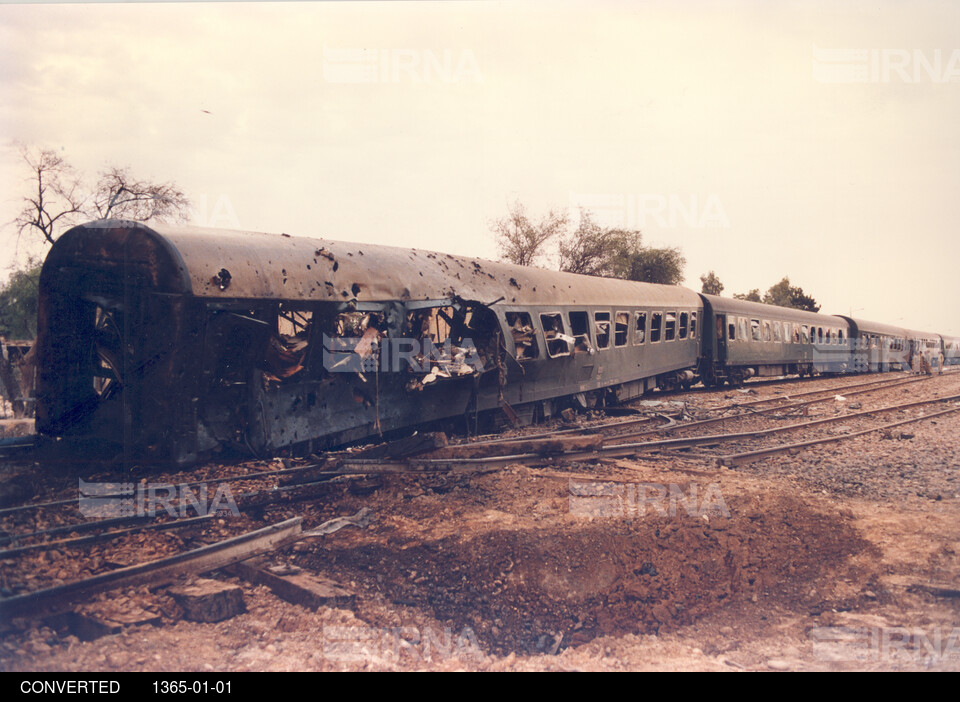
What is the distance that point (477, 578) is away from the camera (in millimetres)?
5410

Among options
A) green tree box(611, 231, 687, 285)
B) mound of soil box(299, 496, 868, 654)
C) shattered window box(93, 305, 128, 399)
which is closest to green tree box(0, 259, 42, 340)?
shattered window box(93, 305, 128, 399)

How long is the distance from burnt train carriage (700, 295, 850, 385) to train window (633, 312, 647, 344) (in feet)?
18.2

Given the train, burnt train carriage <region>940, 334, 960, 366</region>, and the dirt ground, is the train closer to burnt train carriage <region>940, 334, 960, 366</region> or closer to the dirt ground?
the dirt ground

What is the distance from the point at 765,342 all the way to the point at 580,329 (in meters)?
14.0

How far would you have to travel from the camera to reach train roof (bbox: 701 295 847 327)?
21698 mm

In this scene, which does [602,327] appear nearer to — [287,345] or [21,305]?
[287,345]

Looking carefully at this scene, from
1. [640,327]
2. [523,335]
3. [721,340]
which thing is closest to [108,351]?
[523,335]

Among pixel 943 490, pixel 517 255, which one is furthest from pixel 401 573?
pixel 517 255

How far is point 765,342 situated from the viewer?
24.4 m

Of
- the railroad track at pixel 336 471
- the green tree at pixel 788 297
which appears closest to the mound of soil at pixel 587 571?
the railroad track at pixel 336 471

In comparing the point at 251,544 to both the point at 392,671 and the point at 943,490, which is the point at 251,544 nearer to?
the point at 392,671

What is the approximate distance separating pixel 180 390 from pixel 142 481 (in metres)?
1.14

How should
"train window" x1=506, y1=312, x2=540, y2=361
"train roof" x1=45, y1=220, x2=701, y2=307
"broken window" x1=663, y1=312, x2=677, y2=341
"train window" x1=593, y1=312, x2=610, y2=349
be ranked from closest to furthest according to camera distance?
"train roof" x1=45, y1=220, x2=701, y2=307, "train window" x1=506, y1=312, x2=540, y2=361, "train window" x1=593, y1=312, x2=610, y2=349, "broken window" x1=663, y1=312, x2=677, y2=341

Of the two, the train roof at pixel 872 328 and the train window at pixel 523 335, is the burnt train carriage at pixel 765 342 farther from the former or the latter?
the train window at pixel 523 335
